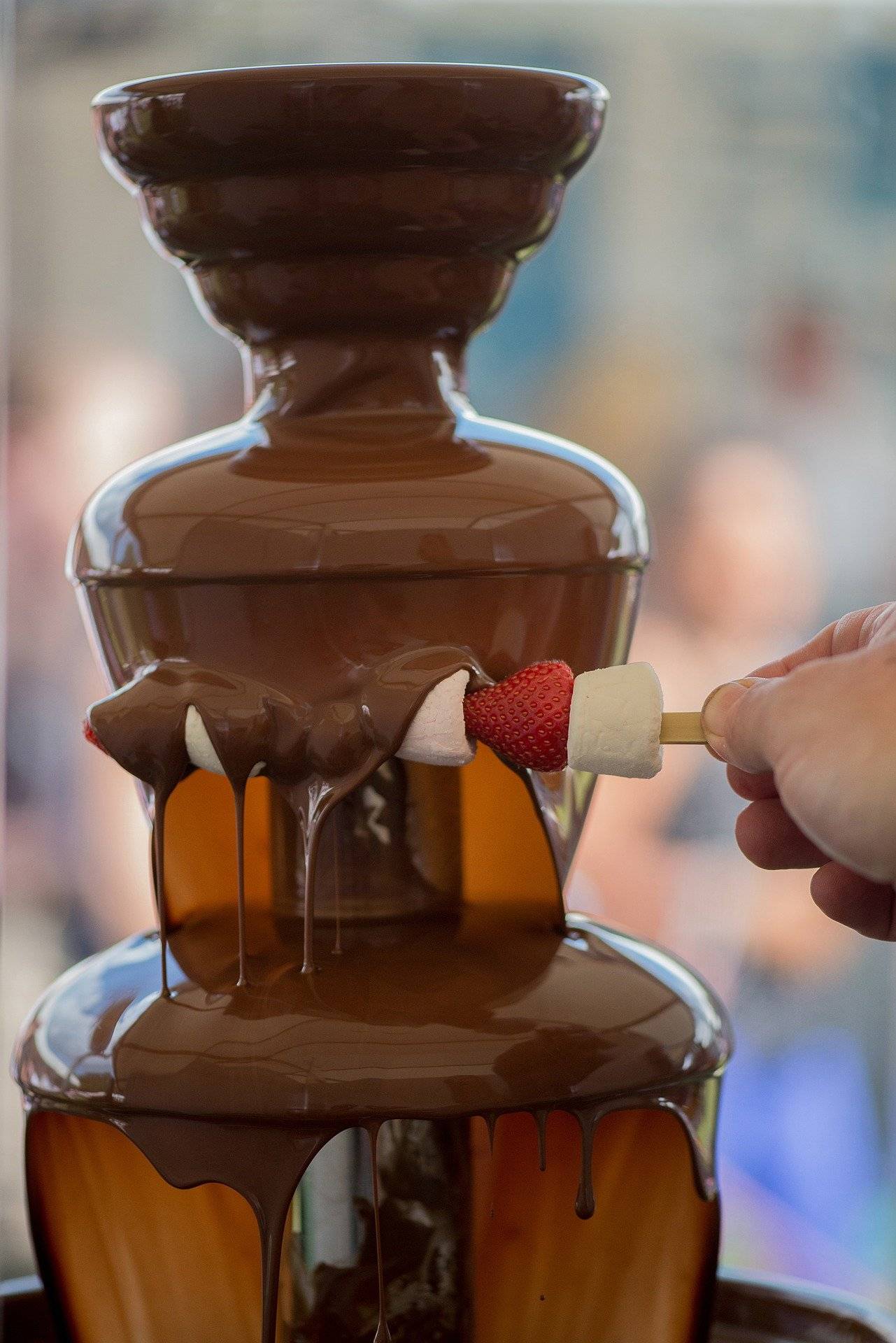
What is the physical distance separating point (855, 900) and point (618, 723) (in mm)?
270

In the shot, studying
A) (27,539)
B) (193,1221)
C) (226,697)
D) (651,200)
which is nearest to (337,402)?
(226,697)

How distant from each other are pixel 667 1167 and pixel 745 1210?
157 centimetres

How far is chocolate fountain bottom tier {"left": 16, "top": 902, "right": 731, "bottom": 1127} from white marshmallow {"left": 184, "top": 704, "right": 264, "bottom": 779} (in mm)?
111

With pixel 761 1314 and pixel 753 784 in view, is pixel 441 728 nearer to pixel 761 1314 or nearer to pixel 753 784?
pixel 753 784

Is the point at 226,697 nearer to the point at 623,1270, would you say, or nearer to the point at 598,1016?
the point at 598,1016

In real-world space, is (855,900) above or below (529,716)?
below

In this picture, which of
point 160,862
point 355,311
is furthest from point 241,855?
point 355,311

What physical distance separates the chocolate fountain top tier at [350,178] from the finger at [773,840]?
0.32 metres

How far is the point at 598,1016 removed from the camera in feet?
2.49

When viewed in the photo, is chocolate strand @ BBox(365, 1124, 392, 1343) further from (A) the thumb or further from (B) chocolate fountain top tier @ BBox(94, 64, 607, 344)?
(B) chocolate fountain top tier @ BBox(94, 64, 607, 344)

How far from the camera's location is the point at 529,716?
2.27ft

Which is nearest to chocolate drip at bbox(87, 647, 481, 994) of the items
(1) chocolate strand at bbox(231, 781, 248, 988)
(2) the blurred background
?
(1) chocolate strand at bbox(231, 781, 248, 988)

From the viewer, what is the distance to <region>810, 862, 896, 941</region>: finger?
86 cm

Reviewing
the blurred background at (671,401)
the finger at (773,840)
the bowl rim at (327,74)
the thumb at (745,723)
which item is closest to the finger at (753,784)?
the finger at (773,840)
